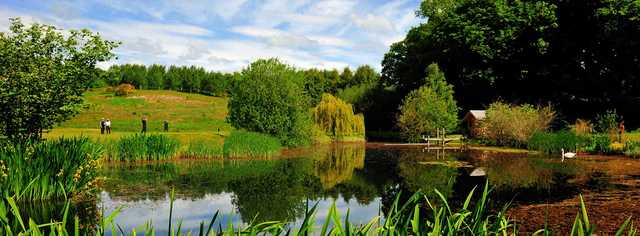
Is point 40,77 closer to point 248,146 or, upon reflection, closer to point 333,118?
point 248,146

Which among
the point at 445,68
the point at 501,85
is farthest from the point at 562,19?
the point at 445,68

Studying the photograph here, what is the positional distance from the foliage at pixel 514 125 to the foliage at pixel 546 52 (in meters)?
8.79

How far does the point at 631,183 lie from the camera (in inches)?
695

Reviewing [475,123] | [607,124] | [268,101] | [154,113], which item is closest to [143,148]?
[268,101]

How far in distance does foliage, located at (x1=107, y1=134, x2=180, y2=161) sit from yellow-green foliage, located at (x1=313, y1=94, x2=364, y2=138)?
21.8 meters

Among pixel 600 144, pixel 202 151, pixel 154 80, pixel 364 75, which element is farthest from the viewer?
pixel 154 80

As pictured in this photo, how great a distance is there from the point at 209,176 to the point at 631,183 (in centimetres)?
1475

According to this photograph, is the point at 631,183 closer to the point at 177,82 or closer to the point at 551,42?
the point at 551,42

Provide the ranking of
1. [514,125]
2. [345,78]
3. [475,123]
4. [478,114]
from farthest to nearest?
[345,78] → [478,114] → [475,123] → [514,125]

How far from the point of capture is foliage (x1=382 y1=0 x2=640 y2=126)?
1688 inches

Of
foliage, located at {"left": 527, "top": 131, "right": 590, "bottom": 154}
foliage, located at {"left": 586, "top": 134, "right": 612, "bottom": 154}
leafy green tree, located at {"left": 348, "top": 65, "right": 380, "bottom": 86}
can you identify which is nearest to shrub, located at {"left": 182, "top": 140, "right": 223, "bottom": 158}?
foliage, located at {"left": 527, "top": 131, "right": 590, "bottom": 154}

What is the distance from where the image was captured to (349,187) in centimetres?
1797

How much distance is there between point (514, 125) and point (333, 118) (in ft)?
53.0

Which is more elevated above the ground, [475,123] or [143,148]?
[475,123]
